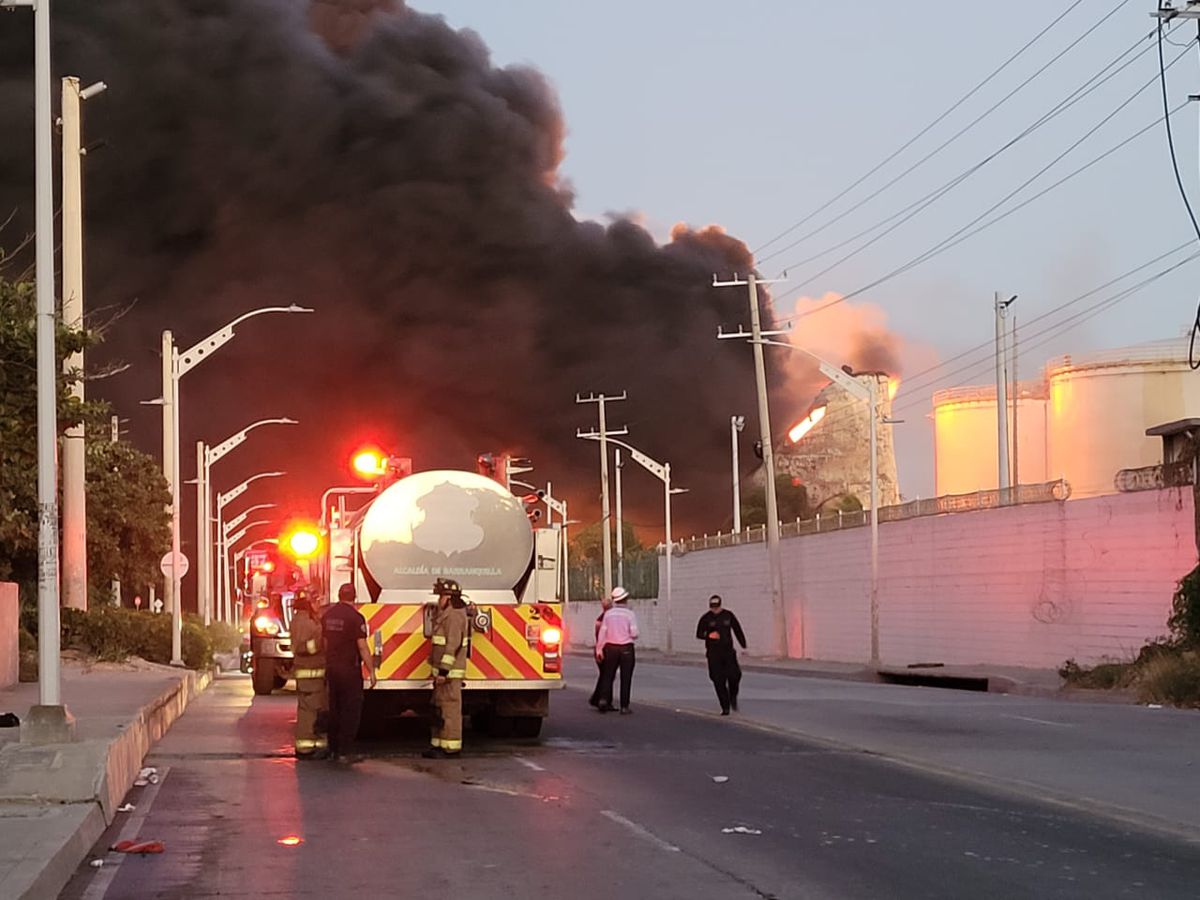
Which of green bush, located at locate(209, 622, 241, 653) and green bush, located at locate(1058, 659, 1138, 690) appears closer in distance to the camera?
green bush, located at locate(1058, 659, 1138, 690)

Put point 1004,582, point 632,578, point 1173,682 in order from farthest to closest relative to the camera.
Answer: point 632,578 < point 1004,582 < point 1173,682

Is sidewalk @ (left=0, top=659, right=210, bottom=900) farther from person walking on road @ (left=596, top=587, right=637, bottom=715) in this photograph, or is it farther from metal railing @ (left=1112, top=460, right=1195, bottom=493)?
metal railing @ (left=1112, top=460, right=1195, bottom=493)

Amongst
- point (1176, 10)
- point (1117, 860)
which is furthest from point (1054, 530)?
point (1117, 860)

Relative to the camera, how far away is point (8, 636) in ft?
90.3

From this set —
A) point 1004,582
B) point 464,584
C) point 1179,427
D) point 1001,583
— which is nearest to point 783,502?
point 1001,583

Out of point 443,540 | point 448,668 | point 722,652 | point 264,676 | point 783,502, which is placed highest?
point 783,502

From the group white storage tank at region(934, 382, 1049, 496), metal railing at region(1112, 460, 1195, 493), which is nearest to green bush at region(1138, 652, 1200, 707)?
metal railing at region(1112, 460, 1195, 493)

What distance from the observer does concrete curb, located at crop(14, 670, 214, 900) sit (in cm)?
999

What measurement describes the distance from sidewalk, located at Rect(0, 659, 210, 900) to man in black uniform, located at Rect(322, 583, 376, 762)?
1888 millimetres

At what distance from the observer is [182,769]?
55.3 ft

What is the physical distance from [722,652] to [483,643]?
572cm

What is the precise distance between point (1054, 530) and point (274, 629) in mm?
16240

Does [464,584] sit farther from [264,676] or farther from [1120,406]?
[1120,406]

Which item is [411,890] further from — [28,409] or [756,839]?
[28,409]
